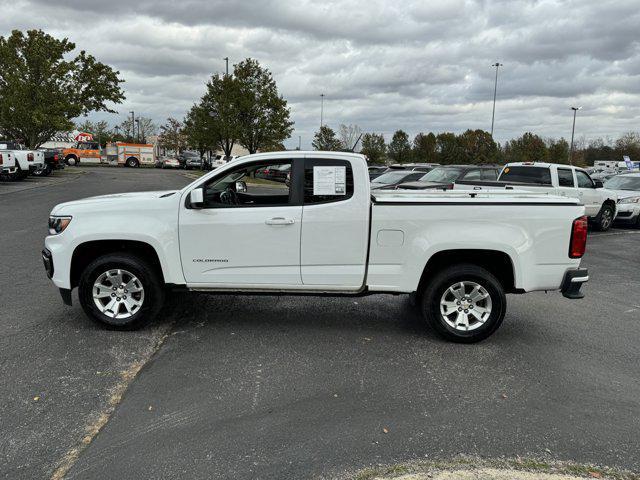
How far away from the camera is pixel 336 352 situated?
4.89 metres

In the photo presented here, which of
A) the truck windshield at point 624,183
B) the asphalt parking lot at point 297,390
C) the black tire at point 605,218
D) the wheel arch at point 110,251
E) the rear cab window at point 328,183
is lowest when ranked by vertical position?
the asphalt parking lot at point 297,390

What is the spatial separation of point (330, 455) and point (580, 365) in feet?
9.09

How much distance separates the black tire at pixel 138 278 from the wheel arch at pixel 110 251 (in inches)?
3.5

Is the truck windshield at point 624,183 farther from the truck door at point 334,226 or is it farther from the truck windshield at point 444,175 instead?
the truck door at point 334,226

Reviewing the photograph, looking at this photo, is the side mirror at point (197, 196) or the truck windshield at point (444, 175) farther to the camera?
the truck windshield at point (444, 175)

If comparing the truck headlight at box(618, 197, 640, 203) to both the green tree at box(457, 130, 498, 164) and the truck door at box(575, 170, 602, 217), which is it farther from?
the green tree at box(457, 130, 498, 164)

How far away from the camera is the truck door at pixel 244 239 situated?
511 centimetres

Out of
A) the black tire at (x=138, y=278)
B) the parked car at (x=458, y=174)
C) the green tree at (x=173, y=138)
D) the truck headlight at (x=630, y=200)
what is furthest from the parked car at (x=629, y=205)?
the green tree at (x=173, y=138)

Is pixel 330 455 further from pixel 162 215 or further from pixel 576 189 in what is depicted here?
pixel 576 189

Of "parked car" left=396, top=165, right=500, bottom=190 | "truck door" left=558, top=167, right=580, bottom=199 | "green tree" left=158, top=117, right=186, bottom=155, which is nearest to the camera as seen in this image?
"truck door" left=558, top=167, right=580, bottom=199

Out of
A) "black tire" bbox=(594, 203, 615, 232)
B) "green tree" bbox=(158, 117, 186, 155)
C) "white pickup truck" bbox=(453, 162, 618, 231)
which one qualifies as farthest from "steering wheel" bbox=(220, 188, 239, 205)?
"green tree" bbox=(158, 117, 186, 155)

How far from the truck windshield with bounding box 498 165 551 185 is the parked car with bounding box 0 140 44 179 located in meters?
22.5

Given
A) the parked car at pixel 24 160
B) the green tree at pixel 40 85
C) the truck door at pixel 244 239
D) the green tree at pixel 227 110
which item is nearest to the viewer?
the truck door at pixel 244 239

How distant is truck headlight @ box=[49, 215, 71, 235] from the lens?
5262 mm
